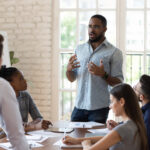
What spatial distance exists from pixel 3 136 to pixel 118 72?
130cm

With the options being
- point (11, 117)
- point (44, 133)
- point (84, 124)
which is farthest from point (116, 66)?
point (11, 117)

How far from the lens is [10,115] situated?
1.41 metres

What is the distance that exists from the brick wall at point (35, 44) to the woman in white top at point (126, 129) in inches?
111

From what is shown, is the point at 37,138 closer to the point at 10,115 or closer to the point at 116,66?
the point at 10,115

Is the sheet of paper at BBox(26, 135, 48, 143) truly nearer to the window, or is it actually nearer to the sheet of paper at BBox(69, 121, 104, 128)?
the sheet of paper at BBox(69, 121, 104, 128)

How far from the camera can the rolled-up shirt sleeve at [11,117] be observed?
4.53 feet

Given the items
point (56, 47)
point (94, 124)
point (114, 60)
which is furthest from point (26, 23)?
point (94, 124)

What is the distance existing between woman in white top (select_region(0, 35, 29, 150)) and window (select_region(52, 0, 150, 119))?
3.38m

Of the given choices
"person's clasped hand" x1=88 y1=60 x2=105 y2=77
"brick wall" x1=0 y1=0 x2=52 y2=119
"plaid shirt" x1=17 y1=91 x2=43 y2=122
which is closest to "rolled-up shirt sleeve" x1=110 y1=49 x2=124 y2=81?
"person's clasped hand" x1=88 y1=60 x2=105 y2=77

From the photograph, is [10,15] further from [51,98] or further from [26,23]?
[51,98]

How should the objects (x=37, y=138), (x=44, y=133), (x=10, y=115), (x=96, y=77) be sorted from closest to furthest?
1. (x=10, y=115)
2. (x=37, y=138)
3. (x=44, y=133)
4. (x=96, y=77)

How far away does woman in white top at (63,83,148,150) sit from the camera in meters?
1.87

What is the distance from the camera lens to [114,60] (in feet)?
10.4

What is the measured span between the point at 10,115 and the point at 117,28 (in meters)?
3.48
